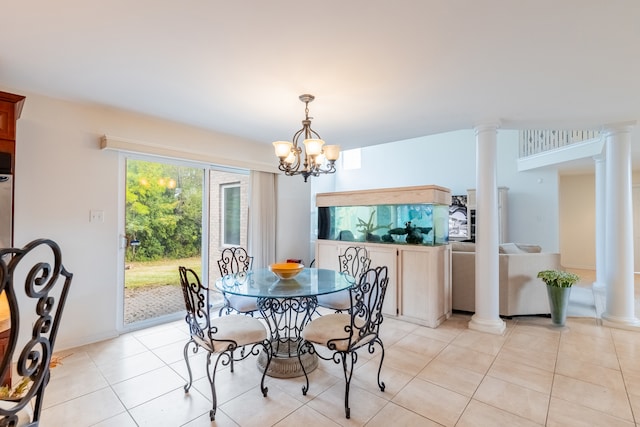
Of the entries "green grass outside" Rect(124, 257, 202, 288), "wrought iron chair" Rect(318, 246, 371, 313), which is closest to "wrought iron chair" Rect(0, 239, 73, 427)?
"wrought iron chair" Rect(318, 246, 371, 313)

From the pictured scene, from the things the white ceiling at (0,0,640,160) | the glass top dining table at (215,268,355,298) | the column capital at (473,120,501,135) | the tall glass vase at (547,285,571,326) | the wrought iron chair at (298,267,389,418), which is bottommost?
the tall glass vase at (547,285,571,326)

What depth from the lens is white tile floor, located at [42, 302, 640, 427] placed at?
1.89 meters

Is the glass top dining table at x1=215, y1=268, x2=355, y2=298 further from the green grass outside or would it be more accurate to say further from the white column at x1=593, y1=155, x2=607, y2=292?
the white column at x1=593, y1=155, x2=607, y2=292

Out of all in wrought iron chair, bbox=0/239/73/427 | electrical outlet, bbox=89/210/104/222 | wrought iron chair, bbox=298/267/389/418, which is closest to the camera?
wrought iron chair, bbox=0/239/73/427

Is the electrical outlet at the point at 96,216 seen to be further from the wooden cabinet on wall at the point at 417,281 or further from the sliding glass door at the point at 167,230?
the wooden cabinet on wall at the point at 417,281

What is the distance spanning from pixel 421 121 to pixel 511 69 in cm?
118

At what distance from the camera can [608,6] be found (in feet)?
5.06

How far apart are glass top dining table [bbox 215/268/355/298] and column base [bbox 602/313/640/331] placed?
3171 mm

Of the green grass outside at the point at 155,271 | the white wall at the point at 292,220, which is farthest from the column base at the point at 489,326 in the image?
the green grass outside at the point at 155,271

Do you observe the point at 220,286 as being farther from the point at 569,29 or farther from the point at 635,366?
the point at 635,366

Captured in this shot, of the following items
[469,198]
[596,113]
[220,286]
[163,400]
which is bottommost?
[163,400]

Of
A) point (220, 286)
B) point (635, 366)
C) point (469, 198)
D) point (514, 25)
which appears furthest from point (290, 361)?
point (469, 198)

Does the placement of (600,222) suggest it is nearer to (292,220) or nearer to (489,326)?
(489,326)

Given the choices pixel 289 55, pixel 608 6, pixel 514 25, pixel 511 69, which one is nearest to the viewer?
pixel 608 6
